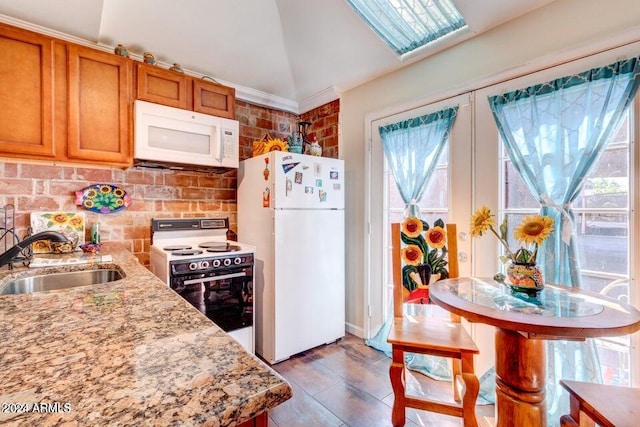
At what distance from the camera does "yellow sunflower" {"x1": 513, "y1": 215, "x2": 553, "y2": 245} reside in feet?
4.30

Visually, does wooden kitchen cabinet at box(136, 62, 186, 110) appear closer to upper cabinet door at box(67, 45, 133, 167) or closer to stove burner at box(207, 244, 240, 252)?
upper cabinet door at box(67, 45, 133, 167)

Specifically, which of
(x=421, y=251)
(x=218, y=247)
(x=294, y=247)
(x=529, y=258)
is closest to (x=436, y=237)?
(x=421, y=251)

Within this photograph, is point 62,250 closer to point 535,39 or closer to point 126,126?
point 126,126

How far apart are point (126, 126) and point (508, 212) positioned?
264 cm

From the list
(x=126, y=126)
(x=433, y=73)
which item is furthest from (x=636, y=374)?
(x=126, y=126)

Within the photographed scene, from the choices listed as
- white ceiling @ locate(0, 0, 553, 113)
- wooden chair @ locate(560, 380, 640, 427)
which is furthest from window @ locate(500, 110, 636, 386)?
white ceiling @ locate(0, 0, 553, 113)

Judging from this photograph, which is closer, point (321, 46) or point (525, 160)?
point (525, 160)

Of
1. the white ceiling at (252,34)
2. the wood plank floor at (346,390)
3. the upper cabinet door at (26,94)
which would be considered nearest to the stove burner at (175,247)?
the upper cabinet door at (26,94)

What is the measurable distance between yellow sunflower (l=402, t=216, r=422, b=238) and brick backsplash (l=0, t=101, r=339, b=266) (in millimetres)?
1293

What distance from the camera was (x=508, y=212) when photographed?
74.1 inches

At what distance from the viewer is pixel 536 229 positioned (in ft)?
4.38

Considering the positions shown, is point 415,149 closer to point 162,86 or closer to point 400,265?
point 400,265

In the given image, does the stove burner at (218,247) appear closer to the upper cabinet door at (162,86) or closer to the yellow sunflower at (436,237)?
the upper cabinet door at (162,86)

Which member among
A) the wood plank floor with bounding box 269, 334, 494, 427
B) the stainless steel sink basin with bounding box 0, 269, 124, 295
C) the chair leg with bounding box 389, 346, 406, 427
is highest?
the stainless steel sink basin with bounding box 0, 269, 124, 295
